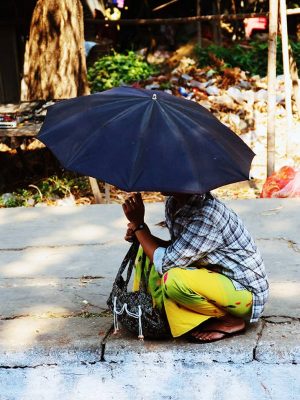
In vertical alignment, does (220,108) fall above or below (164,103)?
below

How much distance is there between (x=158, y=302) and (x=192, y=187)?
2.36 feet

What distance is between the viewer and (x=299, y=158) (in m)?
7.19

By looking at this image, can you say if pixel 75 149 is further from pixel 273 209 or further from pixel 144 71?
pixel 144 71

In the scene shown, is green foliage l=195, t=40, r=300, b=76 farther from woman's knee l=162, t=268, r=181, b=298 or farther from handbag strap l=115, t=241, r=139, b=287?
woman's knee l=162, t=268, r=181, b=298

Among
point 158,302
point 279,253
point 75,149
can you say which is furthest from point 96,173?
point 279,253

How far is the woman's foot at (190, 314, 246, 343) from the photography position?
9.31 feet

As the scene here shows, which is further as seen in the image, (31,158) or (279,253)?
(31,158)

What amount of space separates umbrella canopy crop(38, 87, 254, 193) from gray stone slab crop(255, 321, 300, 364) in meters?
0.86

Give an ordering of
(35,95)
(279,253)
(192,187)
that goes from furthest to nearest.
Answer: (35,95)
(279,253)
(192,187)

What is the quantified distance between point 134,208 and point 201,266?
397mm

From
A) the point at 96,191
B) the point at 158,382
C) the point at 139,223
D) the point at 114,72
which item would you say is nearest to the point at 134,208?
the point at 139,223

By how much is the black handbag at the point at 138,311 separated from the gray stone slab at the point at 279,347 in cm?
44

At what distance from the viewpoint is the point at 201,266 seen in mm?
2750

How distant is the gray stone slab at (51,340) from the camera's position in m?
2.87
